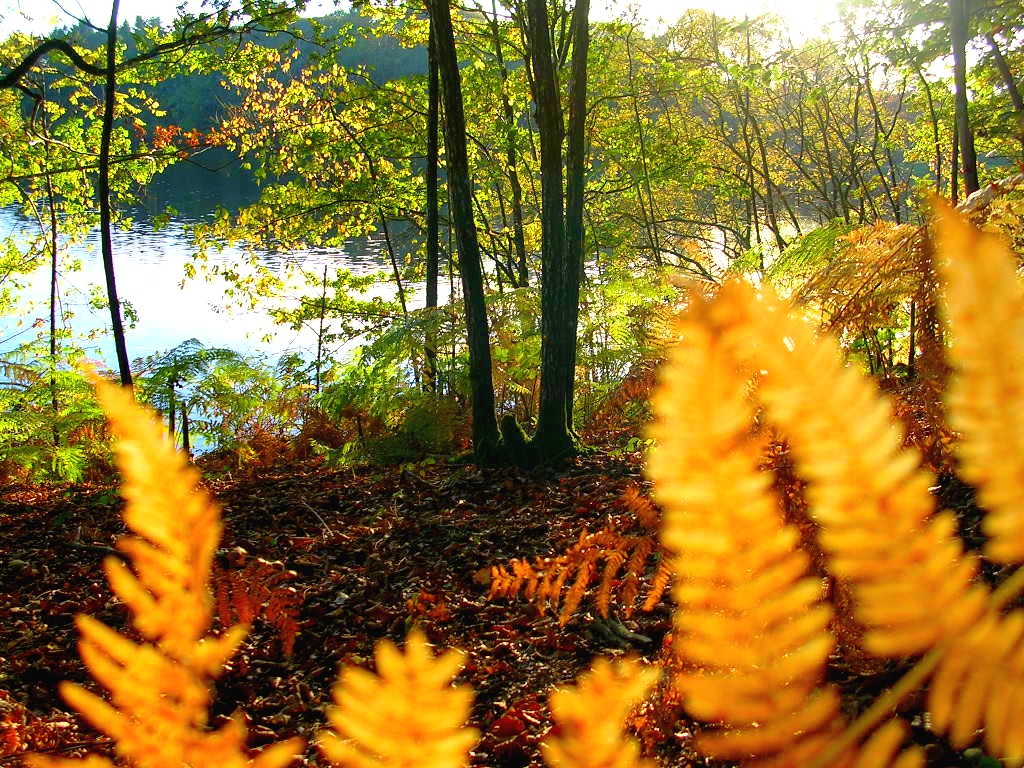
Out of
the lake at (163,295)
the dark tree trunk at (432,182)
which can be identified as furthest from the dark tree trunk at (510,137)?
the lake at (163,295)

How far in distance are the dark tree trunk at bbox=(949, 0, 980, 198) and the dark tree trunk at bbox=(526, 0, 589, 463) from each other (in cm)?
320

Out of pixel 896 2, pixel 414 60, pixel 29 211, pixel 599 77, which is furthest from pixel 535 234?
pixel 414 60

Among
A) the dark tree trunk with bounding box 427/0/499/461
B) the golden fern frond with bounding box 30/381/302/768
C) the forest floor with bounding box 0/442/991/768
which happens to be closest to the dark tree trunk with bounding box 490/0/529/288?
the dark tree trunk with bounding box 427/0/499/461

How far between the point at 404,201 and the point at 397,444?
655 cm

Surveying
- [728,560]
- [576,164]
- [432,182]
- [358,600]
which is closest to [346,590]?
[358,600]

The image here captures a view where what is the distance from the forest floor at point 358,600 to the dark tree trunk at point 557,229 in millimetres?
509

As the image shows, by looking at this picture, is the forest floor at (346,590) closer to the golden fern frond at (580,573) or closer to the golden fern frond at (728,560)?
the golden fern frond at (580,573)

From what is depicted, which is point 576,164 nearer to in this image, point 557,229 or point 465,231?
point 557,229

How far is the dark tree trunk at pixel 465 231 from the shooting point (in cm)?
668

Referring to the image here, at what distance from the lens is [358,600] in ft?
14.6

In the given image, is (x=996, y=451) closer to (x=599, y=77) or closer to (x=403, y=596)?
(x=403, y=596)

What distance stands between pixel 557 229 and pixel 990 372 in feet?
22.1

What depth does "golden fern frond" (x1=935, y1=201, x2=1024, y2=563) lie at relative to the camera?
194 mm

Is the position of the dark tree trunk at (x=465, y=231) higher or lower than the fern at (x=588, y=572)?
higher
